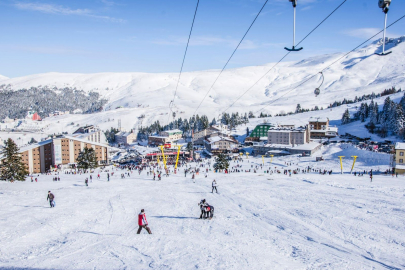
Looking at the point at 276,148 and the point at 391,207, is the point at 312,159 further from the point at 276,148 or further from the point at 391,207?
the point at 391,207

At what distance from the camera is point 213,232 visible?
10.6m

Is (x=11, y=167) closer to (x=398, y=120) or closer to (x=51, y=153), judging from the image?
(x=51, y=153)

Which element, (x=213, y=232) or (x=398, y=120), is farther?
(x=398, y=120)

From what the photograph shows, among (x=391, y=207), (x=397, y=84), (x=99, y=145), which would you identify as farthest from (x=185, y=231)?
(x=397, y=84)

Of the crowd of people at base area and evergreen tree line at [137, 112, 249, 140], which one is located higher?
evergreen tree line at [137, 112, 249, 140]

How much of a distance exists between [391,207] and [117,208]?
1360 cm

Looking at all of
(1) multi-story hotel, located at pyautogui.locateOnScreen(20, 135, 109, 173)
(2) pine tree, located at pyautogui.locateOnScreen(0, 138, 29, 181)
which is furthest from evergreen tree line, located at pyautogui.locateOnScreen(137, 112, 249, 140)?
(2) pine tree, located at pyautogui.locateOnScreen(0, 138, 29, 181)

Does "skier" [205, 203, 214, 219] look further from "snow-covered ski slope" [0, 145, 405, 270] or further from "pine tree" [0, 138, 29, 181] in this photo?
"pine tree" [0, 138, 29, 181]

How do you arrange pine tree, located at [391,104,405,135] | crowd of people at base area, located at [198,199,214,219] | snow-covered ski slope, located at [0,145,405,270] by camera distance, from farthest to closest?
pine tree, located at [391,104,405,135], crowd of people at base area, located at [198,199,214,219], snow-covered ski slope, located at [0,145,405,270]

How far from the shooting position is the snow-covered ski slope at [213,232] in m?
7.91

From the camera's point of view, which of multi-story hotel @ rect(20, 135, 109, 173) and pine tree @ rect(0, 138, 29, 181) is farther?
multi-story hotel @ rect(20, 135, 109, 173)

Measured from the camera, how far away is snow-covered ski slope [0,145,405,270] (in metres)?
7.91

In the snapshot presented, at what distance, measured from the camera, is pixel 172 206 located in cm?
1542

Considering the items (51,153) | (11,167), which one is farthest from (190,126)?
(11,167)
